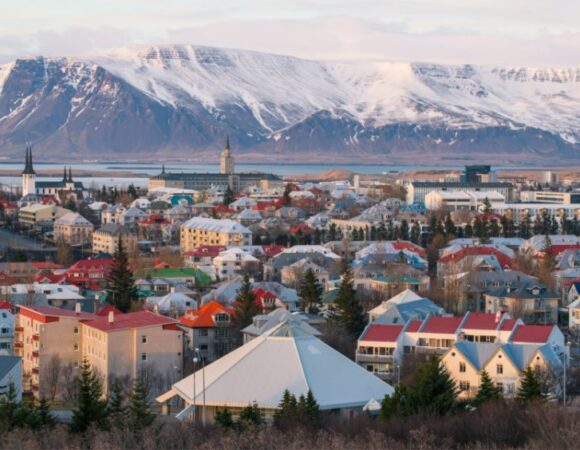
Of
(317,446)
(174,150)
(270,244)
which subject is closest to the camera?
(317,446)

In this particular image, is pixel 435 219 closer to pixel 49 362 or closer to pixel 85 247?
pixel 85 247

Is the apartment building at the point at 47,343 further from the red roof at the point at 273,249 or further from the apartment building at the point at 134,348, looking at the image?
the red roof at the point at 273,249

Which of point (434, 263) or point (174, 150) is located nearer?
point (434, 263)

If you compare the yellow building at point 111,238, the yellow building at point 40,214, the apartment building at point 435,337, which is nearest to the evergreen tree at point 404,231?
the yellow building at point 111,238

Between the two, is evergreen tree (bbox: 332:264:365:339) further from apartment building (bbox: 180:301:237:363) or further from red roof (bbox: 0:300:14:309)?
red roof (bbox: 0:300:14:309)

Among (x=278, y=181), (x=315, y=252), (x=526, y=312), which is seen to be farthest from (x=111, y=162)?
(x=526, y=312)
